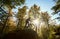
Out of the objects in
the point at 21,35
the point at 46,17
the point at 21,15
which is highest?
the point at 21,15

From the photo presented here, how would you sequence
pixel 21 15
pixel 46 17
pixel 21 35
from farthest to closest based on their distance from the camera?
pixel 21 15
pixel 46 17
pixel 21 35

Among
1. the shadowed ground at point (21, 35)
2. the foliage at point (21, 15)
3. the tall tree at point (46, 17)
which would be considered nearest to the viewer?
the shadowed ground at point (21, 35)

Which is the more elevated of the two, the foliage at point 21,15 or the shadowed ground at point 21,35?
the foliage at point 21,15

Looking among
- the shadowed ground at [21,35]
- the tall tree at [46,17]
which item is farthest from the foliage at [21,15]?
the shadowed ground at [21,35]

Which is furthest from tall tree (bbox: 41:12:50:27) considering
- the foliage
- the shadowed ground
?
the shadowed ground

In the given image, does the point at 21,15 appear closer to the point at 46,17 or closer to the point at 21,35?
the point at 46,17

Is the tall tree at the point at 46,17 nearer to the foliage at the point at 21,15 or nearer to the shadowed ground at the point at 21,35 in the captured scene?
the foliage at the point at 21,15

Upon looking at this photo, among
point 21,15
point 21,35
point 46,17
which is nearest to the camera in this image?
point 21,35

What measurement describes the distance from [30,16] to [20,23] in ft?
11.4

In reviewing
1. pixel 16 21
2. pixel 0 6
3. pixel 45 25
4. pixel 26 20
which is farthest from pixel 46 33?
pixel 0 6

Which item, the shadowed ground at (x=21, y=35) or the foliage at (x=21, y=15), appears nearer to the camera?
the shadowed ground at (x=21, y=35)

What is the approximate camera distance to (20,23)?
35406mm

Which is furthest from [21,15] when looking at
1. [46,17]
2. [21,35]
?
[21,35]

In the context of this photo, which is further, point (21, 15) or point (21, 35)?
point (21, 15)
